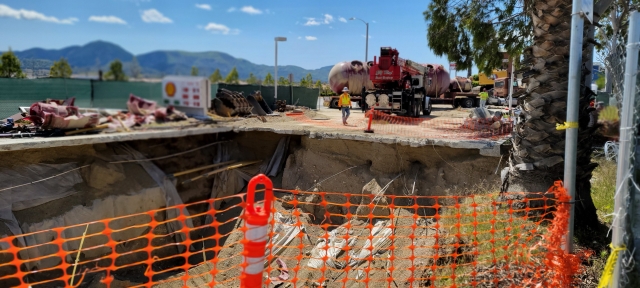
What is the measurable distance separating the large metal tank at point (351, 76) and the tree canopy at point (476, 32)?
11.5 m

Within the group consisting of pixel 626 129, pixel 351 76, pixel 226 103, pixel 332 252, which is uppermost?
pixel 351 76

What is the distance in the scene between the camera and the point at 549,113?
526 centimetres

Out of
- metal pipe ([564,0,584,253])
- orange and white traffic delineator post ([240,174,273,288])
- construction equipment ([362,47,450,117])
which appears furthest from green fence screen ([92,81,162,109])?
construction equipment ([362,47,450,117])

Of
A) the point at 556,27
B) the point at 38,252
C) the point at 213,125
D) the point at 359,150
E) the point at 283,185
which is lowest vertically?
the point at 38,252

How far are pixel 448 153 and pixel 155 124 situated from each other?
25.0 feet

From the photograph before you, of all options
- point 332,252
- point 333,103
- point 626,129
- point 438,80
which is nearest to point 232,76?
point 626,129

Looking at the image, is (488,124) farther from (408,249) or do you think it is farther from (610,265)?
(610,265)

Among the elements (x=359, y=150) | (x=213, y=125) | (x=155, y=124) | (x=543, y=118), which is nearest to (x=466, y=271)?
(x=543, y=118)

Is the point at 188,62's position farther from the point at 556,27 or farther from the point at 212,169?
the point at 212,169

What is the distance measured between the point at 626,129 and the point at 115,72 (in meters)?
3.41

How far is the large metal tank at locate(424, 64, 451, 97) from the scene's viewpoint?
77.2 ft

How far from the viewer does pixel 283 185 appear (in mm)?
11312

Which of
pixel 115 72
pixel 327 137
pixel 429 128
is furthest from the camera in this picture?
pixel 429 128

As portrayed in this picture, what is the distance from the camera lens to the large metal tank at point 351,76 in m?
22.0
